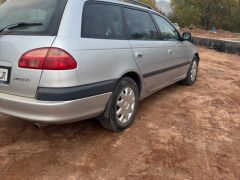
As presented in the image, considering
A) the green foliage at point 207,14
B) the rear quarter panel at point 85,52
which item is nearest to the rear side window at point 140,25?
the rear quarter panel at point 85,52

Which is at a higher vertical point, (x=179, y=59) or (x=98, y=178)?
(x=179, y=59)

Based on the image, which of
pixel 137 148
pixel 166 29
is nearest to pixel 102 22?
pixel 137 148

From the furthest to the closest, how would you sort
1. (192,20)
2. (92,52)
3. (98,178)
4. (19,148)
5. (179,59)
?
1. (192,20)
2. (179,59)
3. (19,148)
4. (92,52)
5. (98,178)

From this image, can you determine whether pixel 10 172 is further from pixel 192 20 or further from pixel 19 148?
pixel 192 20

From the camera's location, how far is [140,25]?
4410 mm

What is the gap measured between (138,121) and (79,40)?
5.59 ft

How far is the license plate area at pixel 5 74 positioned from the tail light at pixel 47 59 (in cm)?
22

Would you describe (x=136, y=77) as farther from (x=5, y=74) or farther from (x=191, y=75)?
(x=191, y=75)

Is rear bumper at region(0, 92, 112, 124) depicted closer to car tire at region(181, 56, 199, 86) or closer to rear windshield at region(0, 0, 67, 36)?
rear windshield at region(0, 0, 67, 36)

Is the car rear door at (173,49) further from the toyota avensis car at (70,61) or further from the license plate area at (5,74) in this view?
the license plate area at (5,74)

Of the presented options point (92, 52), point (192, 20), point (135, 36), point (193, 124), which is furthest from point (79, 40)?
point (192, 20)

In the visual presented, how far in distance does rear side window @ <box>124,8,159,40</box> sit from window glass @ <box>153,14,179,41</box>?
28 cm

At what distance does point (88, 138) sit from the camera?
3.76 m

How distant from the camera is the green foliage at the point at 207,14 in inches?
1458
